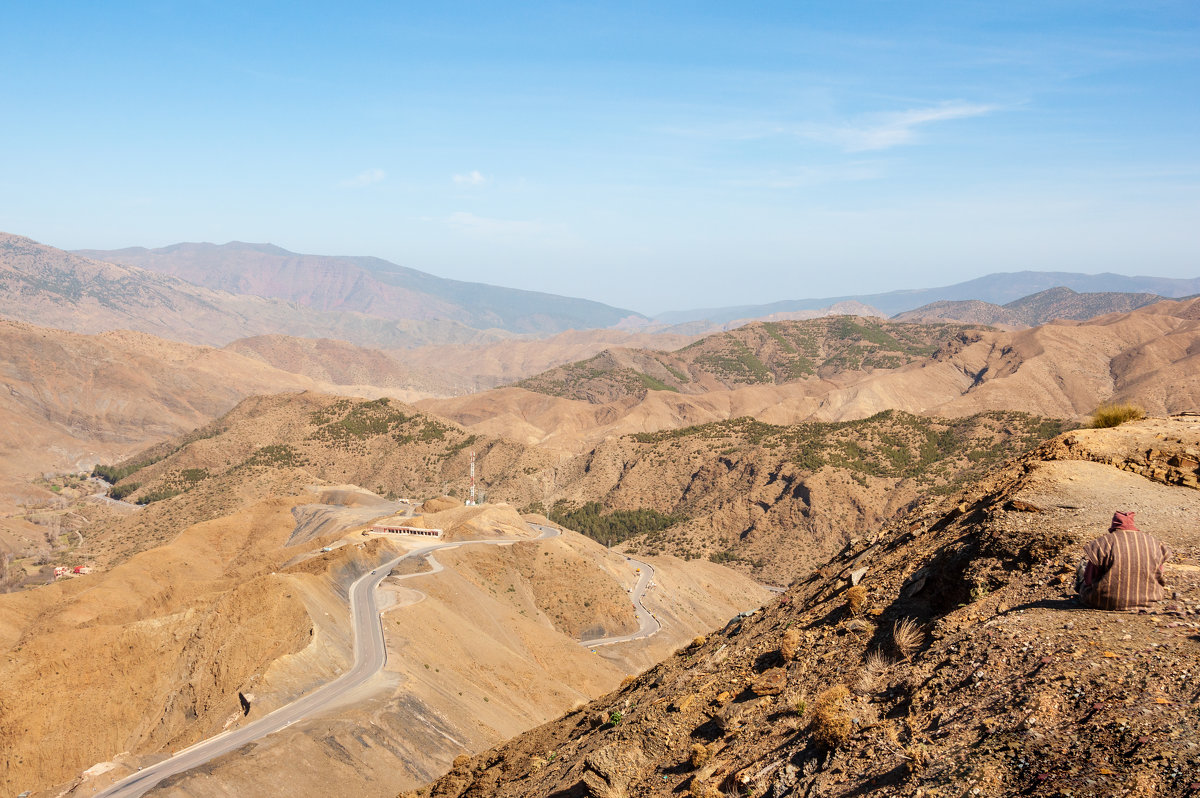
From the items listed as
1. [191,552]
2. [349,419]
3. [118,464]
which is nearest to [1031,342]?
[349,419]

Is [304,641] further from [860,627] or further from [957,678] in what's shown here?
[957,678]

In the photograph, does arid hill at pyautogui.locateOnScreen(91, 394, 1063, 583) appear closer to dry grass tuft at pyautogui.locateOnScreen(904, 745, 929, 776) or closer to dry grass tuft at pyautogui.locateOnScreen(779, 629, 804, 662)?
dry grass tuft at pyautogui.locateOnScreen(779, 629, 804, 662)

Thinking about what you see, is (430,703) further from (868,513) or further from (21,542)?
(21,542)

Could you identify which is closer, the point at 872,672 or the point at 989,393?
the point at 872,672

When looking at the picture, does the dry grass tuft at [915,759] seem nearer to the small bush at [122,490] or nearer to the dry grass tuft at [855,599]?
the dry grass tuft at [855,599]

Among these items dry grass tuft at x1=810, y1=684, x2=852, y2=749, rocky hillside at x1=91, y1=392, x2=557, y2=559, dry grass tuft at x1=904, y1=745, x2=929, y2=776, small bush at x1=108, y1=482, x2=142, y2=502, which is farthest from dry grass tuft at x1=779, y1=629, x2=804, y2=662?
small bush at x1=108, y1=482, x2=142, y2=502

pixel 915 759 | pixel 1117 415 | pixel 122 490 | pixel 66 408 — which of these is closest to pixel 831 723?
pixel 915 759

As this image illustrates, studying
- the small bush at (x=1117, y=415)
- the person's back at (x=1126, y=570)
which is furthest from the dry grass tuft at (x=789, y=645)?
the small bush at (x=1117, y=415)
